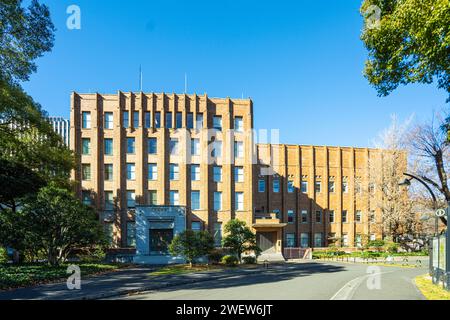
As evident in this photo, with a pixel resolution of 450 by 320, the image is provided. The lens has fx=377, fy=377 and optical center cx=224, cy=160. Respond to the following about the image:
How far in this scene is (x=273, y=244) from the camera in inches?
1753

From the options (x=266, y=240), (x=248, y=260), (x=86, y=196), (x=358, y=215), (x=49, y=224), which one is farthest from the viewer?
(x=358, y=215)

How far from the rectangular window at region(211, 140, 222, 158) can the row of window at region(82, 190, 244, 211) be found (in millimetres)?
4281

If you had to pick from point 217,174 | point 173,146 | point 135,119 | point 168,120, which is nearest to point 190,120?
point 168,120

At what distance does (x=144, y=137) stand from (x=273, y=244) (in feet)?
64.1

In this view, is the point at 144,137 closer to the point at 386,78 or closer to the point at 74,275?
the point at 74,275

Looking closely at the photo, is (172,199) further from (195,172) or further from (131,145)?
(131,145)

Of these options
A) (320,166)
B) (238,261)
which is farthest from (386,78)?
(320,166)

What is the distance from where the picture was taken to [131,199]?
139 ft

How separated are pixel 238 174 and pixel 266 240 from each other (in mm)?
8479

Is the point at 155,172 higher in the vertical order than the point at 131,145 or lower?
lower

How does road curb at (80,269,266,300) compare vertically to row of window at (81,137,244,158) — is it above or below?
below

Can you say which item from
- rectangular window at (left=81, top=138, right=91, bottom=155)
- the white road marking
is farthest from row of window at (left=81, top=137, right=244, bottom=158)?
the white road marking

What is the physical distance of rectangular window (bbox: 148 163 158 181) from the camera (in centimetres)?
4281

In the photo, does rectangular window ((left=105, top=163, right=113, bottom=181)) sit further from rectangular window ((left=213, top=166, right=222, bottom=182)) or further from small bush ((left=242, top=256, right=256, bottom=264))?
small bush ((left=242, top=256, right=256, bottom=264))
